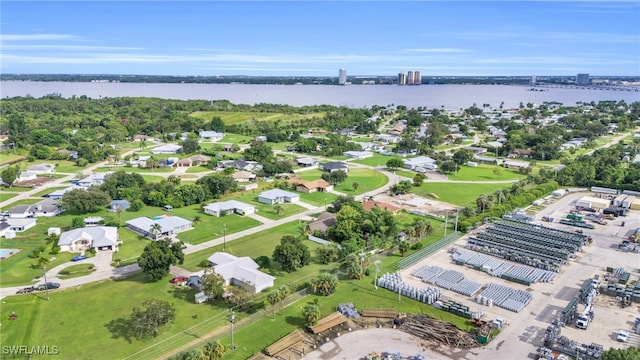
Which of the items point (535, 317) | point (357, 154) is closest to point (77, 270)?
point (535, 317)

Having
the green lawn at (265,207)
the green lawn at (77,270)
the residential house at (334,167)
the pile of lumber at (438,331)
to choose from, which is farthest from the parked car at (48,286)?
the residential house at (334,167)

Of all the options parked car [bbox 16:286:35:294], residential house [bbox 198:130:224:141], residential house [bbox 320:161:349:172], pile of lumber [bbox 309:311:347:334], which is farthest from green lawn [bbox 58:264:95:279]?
residential house [bbox 198:130:224:141]

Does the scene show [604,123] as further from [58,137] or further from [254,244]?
[58,137]

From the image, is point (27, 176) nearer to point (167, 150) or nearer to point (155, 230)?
point (167, 150)

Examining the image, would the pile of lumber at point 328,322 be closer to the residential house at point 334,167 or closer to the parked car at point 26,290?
the parked car at point 26,290

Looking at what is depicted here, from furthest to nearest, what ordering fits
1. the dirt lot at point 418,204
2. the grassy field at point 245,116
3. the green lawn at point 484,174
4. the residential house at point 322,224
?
the grassy field at point 245,116, the green lawn at point 484,174, the dirt lot at point 418,204, the residential house at point 322,224

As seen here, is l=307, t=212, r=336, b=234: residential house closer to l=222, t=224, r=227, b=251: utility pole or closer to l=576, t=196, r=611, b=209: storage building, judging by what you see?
l=222, t=224, r=227, b=251: utility pole
